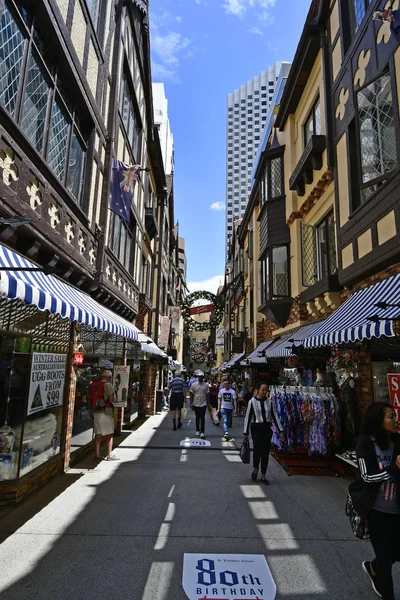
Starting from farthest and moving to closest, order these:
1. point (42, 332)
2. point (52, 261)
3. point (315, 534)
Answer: point (52, 261), point (42, 332), point (315, 534)

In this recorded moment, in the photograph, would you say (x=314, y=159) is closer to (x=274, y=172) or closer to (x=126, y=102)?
(x=274, y=172)

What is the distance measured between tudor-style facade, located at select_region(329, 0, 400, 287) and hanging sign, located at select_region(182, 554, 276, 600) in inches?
207

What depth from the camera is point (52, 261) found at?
6.66 metres

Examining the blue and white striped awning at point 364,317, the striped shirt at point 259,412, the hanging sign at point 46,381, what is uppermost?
the blue and white striped awning at point 364,317

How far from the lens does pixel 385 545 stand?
9.66ft

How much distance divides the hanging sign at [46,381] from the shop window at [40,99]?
346 cm

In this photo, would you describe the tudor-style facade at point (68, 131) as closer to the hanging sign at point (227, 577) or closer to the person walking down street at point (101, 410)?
the person walking down street at point (101, 410)

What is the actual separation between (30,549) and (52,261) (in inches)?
178

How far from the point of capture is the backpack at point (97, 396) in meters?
7.65

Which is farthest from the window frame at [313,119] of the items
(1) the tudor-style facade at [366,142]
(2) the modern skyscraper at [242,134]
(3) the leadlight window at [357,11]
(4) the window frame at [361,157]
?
(2) the modern skyscraper at [242,134]

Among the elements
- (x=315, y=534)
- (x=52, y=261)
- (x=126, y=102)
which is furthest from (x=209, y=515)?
Answer: (x=126, y=102)

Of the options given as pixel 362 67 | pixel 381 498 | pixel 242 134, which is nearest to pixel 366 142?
pixel 362 67

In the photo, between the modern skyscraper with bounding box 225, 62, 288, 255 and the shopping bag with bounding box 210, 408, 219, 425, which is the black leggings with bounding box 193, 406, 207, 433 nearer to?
the shopping bag with bounding box 210, 408, 219, 425

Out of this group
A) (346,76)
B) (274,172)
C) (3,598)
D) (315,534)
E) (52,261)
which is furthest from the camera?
(274,172)
